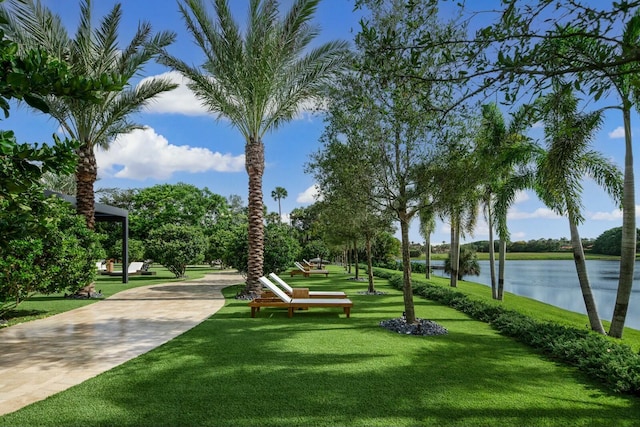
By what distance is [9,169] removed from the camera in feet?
11.3

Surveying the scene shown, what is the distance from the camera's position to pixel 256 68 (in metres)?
14.7

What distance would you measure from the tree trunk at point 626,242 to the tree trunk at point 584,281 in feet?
4.29

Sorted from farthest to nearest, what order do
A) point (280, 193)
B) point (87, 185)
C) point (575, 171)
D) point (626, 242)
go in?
point (280, 193)
point (87, 185)
point (575, 171)
point (626, 242)

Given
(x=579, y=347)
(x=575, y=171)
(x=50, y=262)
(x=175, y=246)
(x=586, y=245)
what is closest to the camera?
(x=579, y=347)

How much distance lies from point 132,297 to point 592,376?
15780 millimetres

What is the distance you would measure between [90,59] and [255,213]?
8417 mm

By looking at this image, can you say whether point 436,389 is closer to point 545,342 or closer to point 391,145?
point 545,342

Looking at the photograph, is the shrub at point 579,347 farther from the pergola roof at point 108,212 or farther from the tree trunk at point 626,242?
the pergola roof at point 108,212

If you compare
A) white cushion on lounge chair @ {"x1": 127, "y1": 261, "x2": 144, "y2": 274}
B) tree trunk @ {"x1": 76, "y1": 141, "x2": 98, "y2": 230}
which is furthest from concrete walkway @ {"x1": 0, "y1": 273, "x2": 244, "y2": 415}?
white cushion on lounge chair @ {"x1": 127, "y1": 261, "x2": 144, "y2": 274}

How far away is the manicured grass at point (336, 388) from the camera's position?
473cm

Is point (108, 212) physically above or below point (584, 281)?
above

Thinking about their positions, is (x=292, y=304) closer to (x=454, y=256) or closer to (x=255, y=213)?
(x=255, y=213)

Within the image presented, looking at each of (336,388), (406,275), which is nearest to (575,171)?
(406,275)

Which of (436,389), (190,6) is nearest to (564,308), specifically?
(436,389)
